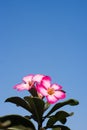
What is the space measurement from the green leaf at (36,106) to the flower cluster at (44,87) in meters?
0.11

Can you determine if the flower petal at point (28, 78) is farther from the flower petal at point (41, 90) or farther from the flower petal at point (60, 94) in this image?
the flower petal at point (60, 94)

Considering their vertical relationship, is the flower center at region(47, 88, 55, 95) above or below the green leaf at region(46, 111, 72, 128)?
above

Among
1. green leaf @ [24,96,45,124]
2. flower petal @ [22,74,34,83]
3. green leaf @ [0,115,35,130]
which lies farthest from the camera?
flower petal @ [22,74,34,83]

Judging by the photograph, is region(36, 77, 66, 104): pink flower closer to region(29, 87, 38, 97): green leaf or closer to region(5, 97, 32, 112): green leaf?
region(29, 87, 38, 97): green leaf

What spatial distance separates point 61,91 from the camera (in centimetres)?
346

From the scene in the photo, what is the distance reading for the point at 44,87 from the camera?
333 cm

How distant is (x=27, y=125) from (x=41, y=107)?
23 cm

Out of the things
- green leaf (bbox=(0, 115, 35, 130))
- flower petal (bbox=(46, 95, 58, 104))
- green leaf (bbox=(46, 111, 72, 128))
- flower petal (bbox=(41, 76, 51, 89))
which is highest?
flower petal (bbox=(41, 76, 51, 89))

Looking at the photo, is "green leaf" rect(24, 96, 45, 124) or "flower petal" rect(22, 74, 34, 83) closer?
"green leaf" rect(24, 96, 45, 124)

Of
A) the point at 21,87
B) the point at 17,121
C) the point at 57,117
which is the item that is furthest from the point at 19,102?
the point at 57,117

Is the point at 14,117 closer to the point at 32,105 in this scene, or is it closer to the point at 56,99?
the point at 32,105

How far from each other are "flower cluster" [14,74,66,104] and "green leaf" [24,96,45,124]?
111 mm

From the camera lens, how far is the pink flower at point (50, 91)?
10.8 ft

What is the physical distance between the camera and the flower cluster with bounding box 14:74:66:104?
10.8 ft
